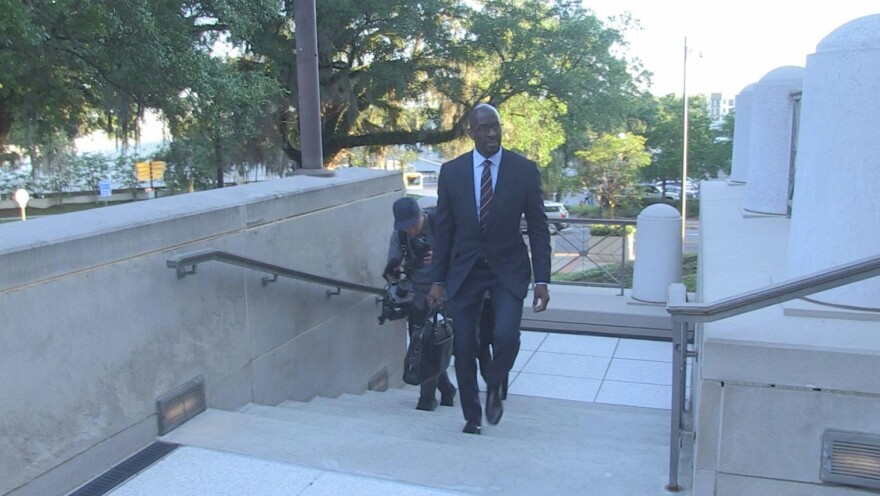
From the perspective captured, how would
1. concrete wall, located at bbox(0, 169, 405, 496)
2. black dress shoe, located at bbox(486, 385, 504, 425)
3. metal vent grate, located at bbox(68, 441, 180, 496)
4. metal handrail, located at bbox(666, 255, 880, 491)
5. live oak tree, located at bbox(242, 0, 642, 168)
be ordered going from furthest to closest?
live oak tree, located at bbox(242, 0, 642, 168), black dress shoe, located at bbox(486, 385, 504, 425), metal vent grate, located at bbox(68, 441, 180, 496), concrete wall, located at bbox(0, 169, 405, 496), metal handrail, located at bbox(666, 255, 880, 491)

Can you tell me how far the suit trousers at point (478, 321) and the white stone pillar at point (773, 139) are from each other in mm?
4222

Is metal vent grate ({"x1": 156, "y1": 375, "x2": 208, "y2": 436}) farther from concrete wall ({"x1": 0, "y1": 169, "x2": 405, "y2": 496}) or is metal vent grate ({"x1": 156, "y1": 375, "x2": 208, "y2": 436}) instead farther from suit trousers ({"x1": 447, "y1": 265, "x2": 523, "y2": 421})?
suit trousers ({"x1": 447, "y1": 265, "x2": 523, "y2": 421})

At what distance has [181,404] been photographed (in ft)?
12.5

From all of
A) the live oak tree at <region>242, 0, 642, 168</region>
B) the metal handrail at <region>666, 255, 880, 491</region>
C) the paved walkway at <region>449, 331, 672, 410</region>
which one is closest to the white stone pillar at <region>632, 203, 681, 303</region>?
the paved walkway at <region>449, 331, 672, 410</region>

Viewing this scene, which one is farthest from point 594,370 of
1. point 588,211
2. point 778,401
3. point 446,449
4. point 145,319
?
point 588,211

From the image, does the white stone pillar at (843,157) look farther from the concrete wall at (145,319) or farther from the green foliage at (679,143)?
the green foliage at (679,143)

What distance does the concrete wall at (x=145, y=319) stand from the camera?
9.59 feet

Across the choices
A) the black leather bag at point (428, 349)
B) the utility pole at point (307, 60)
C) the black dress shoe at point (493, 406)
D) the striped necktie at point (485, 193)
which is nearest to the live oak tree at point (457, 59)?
the utility pole at point (307, 60)

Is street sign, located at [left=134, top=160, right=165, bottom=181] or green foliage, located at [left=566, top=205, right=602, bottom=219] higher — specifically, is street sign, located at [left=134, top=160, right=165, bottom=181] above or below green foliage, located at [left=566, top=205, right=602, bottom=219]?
above

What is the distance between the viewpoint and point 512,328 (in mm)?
3996

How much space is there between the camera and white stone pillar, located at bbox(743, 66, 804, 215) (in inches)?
273

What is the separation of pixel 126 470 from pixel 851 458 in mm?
3054

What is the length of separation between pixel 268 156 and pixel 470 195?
18.5 m

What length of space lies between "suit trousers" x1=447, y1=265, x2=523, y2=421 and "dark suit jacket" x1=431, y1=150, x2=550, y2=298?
6 centimetres
